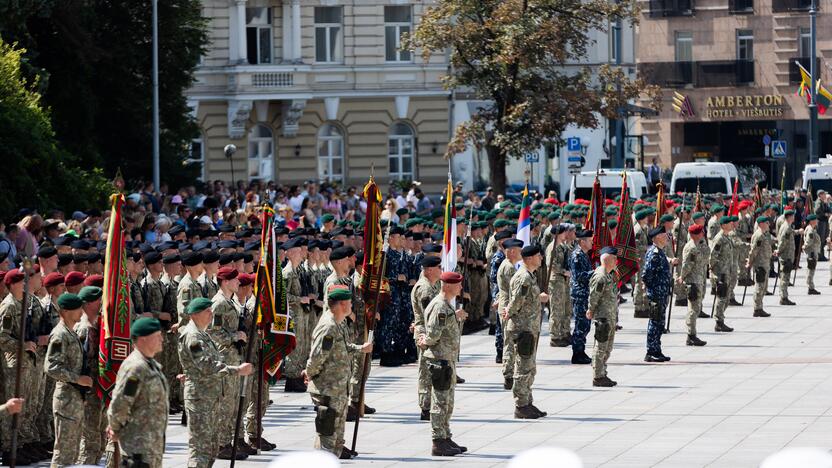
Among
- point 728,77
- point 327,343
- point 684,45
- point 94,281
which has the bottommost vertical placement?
point 327,343

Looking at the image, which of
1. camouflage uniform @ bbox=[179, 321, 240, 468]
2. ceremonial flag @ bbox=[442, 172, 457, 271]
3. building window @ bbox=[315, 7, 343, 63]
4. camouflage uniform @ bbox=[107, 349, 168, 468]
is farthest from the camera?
building window @ bbox=[315, 7, 343, 63]

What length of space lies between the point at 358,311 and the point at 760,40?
43529 mm

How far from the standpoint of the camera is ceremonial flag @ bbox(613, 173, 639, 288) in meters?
24.7

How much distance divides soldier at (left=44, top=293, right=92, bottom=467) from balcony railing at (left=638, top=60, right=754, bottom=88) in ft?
160

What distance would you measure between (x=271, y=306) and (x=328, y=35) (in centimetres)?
3639

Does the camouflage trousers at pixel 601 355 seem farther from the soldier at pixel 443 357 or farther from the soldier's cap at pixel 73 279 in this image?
the soldier's cap at pixel 73 279

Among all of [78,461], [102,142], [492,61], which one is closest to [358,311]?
[78,461]

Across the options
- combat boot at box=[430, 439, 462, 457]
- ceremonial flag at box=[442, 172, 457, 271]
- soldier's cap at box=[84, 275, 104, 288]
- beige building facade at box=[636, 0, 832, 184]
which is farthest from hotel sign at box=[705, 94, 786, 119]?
soldier's cap at box=[84, 275, 104, 288]

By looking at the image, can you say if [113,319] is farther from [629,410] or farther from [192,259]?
[629,410]

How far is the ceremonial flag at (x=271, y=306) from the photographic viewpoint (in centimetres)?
1606

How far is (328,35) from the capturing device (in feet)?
170

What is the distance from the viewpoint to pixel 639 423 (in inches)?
693

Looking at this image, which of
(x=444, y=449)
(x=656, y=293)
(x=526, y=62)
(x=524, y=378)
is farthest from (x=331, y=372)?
(x=526, y=62)

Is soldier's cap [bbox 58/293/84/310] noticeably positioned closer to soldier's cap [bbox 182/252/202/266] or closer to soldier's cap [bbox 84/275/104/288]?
soldier's cap [bbox 84/275/104/288]
